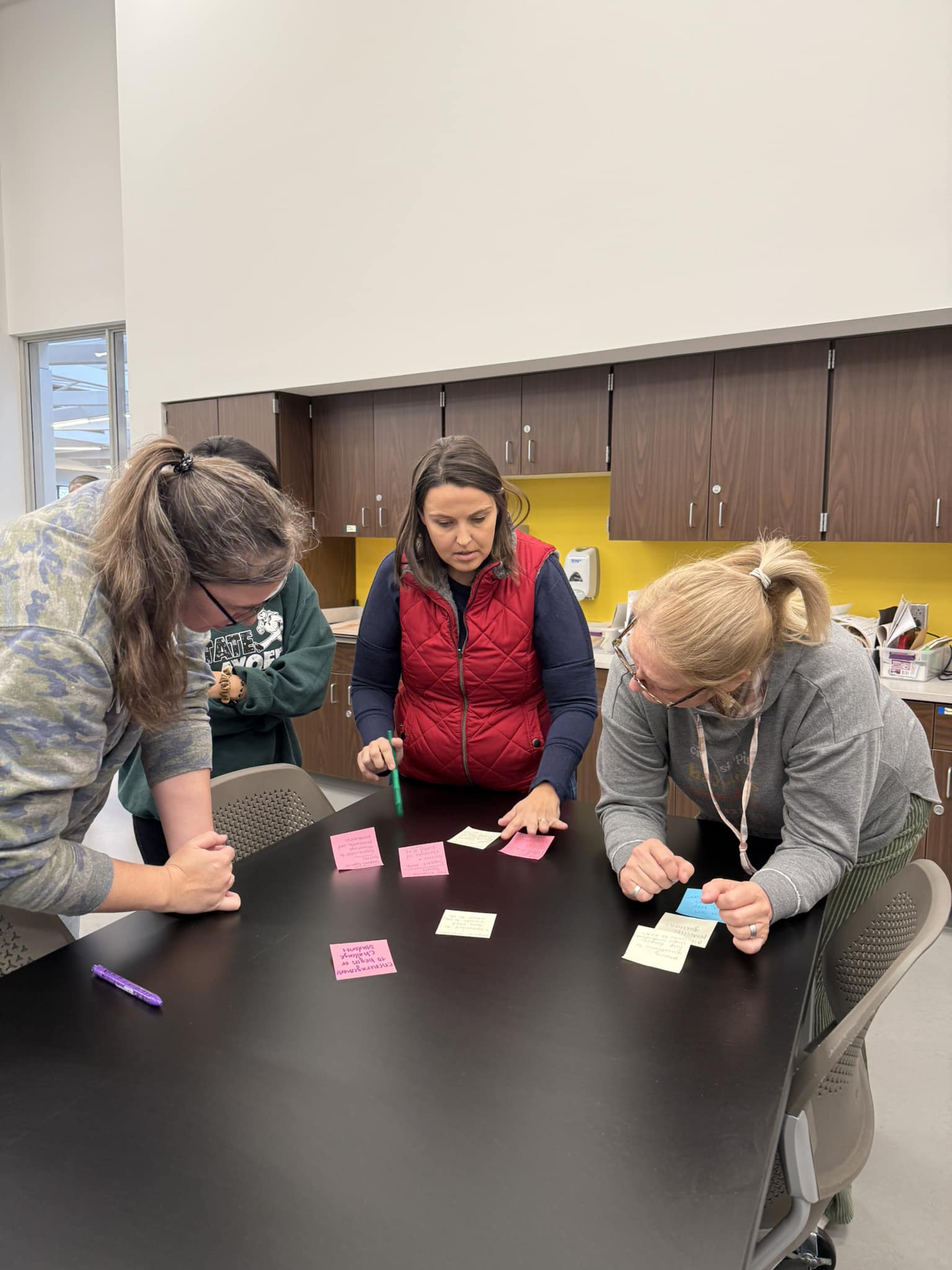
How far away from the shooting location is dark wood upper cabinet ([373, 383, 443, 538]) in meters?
4.08

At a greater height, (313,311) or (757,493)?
(313,311)

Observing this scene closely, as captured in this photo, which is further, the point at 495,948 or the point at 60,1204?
the point at 495,948

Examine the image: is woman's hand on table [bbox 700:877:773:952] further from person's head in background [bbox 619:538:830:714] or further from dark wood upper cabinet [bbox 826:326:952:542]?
dark wood upper cabinet [bbox 826:326:952:542]

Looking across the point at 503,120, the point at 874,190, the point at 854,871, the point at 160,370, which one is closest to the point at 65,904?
the point at 854,871

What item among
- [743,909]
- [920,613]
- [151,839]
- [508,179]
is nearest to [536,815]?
[743,909]

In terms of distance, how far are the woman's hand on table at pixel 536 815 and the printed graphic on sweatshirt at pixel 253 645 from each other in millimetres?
734

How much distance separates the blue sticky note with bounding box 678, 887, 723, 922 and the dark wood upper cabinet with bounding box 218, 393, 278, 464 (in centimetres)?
350

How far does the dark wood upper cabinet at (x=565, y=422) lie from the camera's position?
3602mm

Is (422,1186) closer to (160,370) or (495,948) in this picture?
(495,948)

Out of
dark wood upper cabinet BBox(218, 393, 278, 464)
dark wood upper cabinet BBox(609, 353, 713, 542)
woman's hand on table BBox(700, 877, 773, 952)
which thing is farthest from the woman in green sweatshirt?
dark wood upper cabinet BBox(218, 393, 278, 464)

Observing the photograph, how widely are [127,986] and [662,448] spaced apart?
302 centimetres

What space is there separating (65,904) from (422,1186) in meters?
0.55

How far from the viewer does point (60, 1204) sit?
69 centimetres

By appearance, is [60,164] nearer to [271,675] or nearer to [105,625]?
[271,675]
